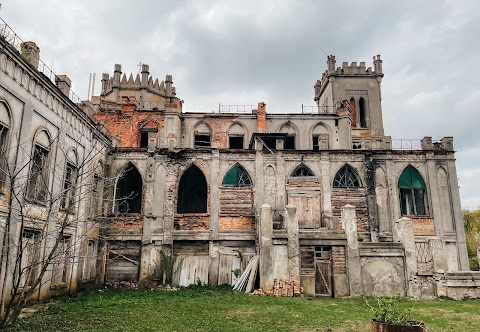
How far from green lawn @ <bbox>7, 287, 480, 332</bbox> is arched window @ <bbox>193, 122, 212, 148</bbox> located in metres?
13.2

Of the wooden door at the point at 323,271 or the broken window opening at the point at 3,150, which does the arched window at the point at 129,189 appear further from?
the wooden door at the point at 323,271

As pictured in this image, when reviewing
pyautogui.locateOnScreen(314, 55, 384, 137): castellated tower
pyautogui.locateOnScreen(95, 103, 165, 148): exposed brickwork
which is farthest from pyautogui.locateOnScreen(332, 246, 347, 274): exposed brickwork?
pyautogui.locateOnScreen(314, 55, 384, 137): castellated tower

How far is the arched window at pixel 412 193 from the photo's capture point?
23422 mm

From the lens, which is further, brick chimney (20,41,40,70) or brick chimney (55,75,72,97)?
brick chimney (55,75,72,97)

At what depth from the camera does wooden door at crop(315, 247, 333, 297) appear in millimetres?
17703

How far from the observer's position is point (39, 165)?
600 inches

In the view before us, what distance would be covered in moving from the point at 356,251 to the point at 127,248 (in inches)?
471

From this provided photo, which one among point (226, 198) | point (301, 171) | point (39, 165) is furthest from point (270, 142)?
point (39, 165)

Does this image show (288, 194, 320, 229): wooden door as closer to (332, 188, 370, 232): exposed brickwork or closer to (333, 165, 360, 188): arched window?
(332, 188, 370, 232): exposed brickwork

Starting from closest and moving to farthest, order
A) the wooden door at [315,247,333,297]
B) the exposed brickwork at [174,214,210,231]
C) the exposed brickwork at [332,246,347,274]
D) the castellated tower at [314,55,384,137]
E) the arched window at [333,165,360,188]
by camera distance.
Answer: the wooden door at [315,247,333,297], the exposed brickwork at [332,246,347,274], the exposed brickwork at [174,214,210,231], the arched window at [333,165,360,188], the castellated tower at [314,55,384,137]

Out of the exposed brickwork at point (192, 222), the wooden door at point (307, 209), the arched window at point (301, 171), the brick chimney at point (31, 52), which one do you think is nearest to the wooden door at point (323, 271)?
the wooden door at point (307, 209)

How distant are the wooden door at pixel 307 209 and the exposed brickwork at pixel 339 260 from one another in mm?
3694

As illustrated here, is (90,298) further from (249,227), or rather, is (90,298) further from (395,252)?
(395,252)

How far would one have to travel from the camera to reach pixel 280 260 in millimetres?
17719
